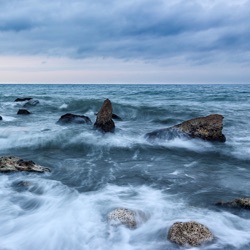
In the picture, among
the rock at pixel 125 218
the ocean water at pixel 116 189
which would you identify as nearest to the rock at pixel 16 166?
the ocean water at pixel 116 189

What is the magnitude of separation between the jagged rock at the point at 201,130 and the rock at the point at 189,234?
8.58 metres

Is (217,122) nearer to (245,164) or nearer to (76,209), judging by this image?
(245,164)

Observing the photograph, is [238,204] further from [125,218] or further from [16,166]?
[16,166]

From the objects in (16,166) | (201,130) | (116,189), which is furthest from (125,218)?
(201,130)

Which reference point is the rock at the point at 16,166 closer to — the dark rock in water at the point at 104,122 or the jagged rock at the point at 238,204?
the jagged rock at the point at 238,204

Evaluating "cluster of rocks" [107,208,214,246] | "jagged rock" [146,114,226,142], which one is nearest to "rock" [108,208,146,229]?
"cluster of rocks" [107,208,214,246]

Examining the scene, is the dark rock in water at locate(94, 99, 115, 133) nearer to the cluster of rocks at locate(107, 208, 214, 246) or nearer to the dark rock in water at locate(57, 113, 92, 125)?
the dark rock in water at locate(57, 113, 92, 125)

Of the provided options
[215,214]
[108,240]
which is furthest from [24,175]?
[215,214]

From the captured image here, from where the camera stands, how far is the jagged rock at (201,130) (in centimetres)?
1395

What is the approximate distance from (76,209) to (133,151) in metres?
5.98

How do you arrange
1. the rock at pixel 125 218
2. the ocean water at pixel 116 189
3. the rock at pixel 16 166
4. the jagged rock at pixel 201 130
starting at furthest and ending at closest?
the jagged rock at pixel 201 130 → the rock at pixel 16 166 → the rock at pixel 125 218 → the ocean water at pixel 116 189

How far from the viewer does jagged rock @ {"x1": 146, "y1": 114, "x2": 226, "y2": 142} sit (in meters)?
14.0

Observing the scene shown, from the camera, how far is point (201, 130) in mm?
14211

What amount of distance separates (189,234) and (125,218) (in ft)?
4.37
